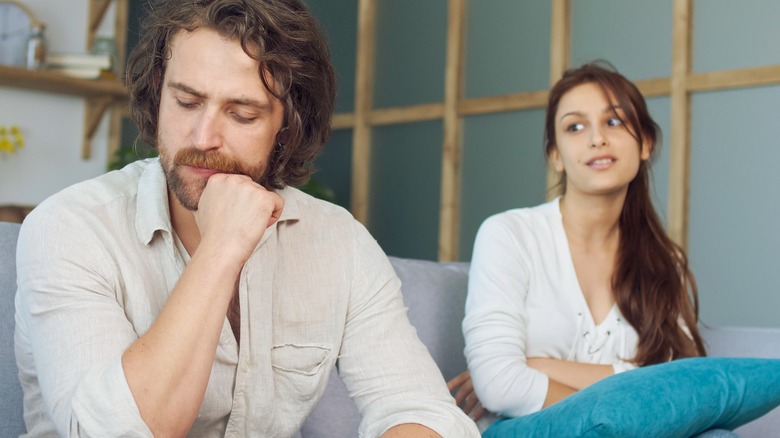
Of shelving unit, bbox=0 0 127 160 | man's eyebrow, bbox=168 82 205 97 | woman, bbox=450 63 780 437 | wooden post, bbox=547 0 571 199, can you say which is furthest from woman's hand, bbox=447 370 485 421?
shelving unit, bbox=0 0 127 160

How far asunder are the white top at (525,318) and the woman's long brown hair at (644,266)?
0.05m

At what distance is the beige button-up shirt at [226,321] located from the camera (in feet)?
3.88

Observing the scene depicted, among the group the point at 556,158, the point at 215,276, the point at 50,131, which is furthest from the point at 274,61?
the point at 50,131

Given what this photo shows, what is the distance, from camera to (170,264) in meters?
1.39

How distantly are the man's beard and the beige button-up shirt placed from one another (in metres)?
0.04

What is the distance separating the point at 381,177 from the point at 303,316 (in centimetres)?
328

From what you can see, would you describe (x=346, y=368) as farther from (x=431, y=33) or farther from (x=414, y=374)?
(x=431, y=33)

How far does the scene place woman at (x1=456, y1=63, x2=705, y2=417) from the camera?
6.64 feet

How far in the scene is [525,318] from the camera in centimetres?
214

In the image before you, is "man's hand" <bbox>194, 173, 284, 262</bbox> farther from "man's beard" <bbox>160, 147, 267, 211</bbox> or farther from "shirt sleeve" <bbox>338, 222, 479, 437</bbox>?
"shirt sleeve" <bbox>338, 222, 479, 437</bbox>

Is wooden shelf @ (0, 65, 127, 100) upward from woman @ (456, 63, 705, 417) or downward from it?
upward

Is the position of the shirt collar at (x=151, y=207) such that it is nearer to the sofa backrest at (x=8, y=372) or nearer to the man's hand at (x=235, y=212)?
the man's hand at (x=235, y=212)

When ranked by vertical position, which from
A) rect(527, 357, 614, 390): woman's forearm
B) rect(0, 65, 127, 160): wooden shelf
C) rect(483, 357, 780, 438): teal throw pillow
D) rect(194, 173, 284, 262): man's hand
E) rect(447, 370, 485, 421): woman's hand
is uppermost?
rect(0, 65, 127, 160): wooden shelf

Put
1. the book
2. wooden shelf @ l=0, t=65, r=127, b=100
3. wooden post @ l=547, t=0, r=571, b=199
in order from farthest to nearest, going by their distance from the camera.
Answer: the book → wooden shelf @ l=0, t=65, r=127, b=100 → wooden post @ l=547, t=0, r=571, b=199
